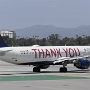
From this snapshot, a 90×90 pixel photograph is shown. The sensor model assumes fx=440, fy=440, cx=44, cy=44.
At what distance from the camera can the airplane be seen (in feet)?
163

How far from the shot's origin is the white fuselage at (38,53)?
4969cm

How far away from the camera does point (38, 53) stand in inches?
2009

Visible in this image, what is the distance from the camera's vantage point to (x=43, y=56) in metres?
51.1

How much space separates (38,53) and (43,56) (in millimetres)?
680

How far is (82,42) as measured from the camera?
177m

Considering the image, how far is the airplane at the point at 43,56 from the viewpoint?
163 feet

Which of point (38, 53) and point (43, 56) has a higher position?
point (38, 53)
